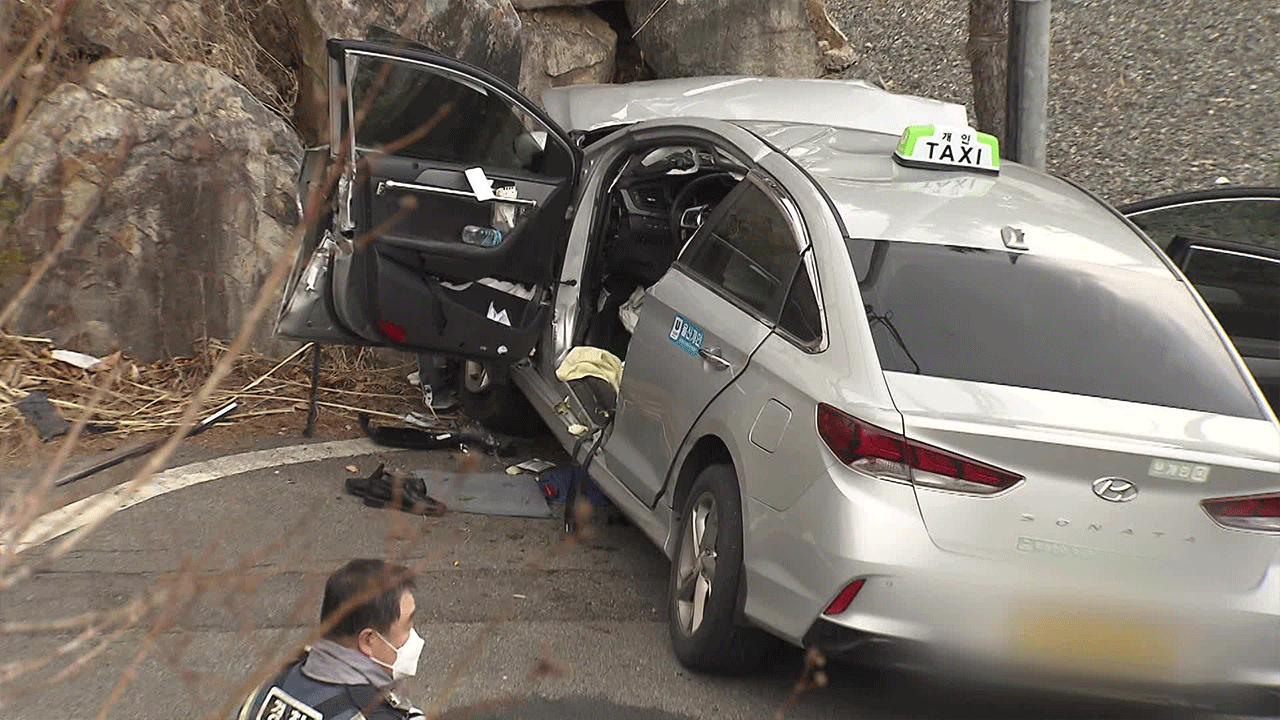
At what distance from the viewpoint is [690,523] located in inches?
181

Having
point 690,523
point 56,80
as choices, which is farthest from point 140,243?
point 690,523

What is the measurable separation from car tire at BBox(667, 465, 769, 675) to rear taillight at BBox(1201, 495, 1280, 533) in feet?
4.59

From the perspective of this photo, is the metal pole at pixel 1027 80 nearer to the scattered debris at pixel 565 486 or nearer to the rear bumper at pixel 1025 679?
the scattered debris at pixel 565 486

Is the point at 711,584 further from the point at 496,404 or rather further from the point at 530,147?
the point at 496,404

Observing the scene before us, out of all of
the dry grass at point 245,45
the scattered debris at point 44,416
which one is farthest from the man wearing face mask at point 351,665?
the dry grass at point 245,45

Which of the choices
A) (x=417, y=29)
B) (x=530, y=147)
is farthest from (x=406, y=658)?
(x=417, y=29)

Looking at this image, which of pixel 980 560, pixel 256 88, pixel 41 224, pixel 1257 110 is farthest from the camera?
pixel 1257 110

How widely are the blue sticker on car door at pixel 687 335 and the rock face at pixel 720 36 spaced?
655 centimetres

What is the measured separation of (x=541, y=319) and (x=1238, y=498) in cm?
335

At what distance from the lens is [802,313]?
4383 millimetres

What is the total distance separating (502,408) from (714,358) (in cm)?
262

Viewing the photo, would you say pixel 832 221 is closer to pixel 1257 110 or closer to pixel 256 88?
pixel 256 88

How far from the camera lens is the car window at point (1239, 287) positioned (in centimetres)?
558

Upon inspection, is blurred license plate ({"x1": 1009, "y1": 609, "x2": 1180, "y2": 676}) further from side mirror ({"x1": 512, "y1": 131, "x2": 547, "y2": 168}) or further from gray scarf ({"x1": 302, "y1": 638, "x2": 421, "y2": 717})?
side mirror ({"x1": 512, "y1": 131, "x2": 547, "y2": 168})
